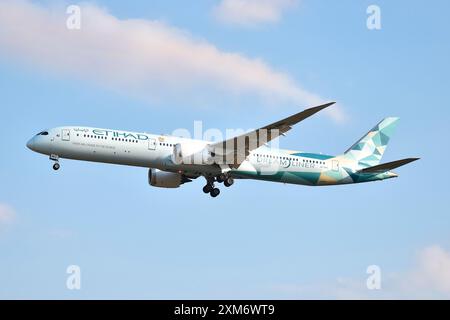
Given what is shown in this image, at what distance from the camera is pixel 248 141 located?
204 ft

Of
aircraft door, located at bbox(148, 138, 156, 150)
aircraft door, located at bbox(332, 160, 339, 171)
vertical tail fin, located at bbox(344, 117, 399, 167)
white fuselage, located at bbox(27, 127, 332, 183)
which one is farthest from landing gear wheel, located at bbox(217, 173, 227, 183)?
vertical tail fin, located at bbox(344, 117, 399, 167)

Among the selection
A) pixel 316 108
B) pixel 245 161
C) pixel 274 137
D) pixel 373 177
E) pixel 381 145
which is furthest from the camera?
pixel 381 145

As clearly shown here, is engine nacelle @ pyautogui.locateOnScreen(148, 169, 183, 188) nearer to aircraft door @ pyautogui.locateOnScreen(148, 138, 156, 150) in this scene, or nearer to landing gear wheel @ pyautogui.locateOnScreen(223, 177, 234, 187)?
landing gear wheel @ pyautogui.locateOnScreen(223, 177, 234, 187)

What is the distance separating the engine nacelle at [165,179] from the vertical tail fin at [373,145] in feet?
44.5

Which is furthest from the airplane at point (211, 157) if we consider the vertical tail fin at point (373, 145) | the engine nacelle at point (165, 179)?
the vertical tail fin at point (373, 145)

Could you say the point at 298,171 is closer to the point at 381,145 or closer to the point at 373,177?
the point at 373,177

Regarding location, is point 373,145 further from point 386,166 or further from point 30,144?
point 30,144

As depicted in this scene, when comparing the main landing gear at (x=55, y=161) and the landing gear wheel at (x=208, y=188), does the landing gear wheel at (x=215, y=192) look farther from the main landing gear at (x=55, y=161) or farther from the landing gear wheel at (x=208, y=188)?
the main landing gear at (x=55, y=161)

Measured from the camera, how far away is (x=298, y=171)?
66875 mm

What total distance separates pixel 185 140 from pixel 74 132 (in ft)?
25.5

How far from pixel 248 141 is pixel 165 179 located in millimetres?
10131

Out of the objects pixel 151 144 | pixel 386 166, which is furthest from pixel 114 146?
pixel 386 166

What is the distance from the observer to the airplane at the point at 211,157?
200 feet

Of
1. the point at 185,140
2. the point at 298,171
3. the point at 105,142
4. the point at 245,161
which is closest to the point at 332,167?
the point at 298,171
